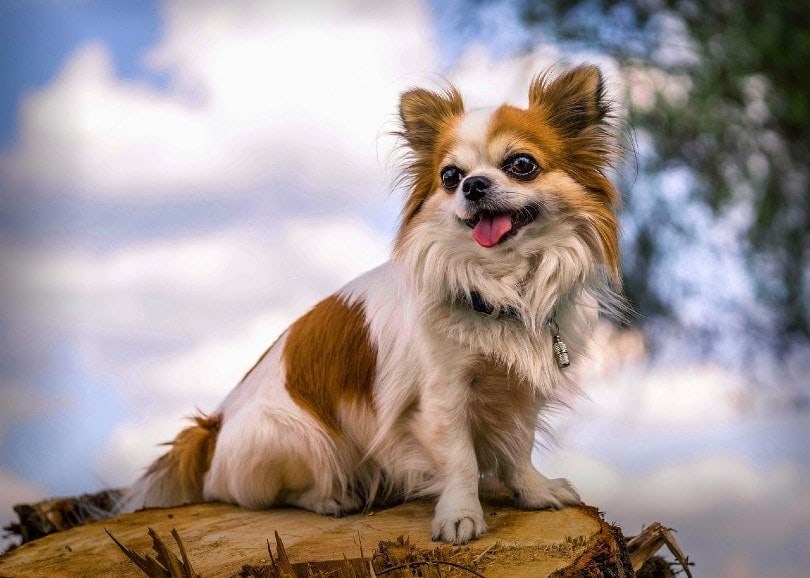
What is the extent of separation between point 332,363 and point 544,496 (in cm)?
87

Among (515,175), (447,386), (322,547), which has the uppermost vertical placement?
(515,175)

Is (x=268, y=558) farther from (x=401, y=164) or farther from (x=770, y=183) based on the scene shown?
(x=770, y=183)

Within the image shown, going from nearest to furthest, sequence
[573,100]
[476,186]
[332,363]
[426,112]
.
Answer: [476,186] → [573,100] → [426,112] → [332,363]

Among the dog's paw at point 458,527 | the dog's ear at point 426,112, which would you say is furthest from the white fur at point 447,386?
the dog's ear at point 426,112

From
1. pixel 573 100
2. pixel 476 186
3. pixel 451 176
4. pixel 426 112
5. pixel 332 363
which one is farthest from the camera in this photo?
pixel 332 363

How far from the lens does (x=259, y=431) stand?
128 inches

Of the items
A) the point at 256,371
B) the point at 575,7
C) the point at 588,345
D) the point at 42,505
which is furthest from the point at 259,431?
the point at 575,7

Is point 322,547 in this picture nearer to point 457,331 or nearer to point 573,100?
point 457,331

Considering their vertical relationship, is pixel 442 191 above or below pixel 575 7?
below

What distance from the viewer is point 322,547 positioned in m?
2.81

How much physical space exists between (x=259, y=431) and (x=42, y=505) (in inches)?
58.9

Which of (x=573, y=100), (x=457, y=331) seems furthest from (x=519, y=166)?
(x=457, y=331)

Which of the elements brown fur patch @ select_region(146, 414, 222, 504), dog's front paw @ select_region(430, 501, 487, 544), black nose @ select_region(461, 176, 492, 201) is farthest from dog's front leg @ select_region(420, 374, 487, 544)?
brown fur patch @ select_region(146, 414, 222, 504)

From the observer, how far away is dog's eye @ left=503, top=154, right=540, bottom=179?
9.37 ft
